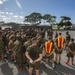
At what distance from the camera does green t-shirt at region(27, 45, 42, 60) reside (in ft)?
24.4

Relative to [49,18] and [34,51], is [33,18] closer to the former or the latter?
[49,18]

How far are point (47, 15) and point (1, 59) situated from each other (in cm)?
10620

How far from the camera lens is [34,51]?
747 cm

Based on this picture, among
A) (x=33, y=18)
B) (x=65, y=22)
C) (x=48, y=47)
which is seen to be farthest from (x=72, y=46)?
(x=33, y=18)

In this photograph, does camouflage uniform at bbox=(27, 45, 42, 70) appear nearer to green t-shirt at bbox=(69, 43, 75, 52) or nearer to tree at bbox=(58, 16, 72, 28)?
green t-shirt at bbox=(69, 43, 75, 52)

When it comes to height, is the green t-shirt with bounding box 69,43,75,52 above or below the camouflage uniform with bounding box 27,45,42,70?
below

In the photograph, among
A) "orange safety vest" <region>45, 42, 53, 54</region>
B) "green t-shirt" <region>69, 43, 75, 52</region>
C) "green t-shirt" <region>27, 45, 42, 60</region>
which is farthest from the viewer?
"green t-shirt" <region>69, 43, 75, 52</region>

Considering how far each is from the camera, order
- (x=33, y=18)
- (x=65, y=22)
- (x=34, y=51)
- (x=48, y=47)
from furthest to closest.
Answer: (x=33, y=18)
(x=65, y=22)
(x=48, y=47)
(x=34, y=51)

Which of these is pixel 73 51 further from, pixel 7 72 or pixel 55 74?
pixel 7 72

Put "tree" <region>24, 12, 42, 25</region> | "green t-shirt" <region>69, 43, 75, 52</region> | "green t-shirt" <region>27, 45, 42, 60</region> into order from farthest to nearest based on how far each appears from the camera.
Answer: "tree" <region>24, 12, 42, 25</region> < "green t-shirt" <region>69, 43, 75, 52</region> < "green t-shirt" <region>27, 45, 42, 60</region>

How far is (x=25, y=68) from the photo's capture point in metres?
10.1

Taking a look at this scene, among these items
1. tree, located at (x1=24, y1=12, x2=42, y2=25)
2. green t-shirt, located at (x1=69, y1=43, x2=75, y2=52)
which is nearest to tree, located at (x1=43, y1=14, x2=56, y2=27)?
tree, located at (x1=24, y1=12, x2=42, y2=25)

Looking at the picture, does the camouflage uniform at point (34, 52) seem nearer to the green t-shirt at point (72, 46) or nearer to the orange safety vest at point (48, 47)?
the orange safety vest at point (48, 47)

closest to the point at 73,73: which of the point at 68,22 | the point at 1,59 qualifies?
→ the point at 1,59
